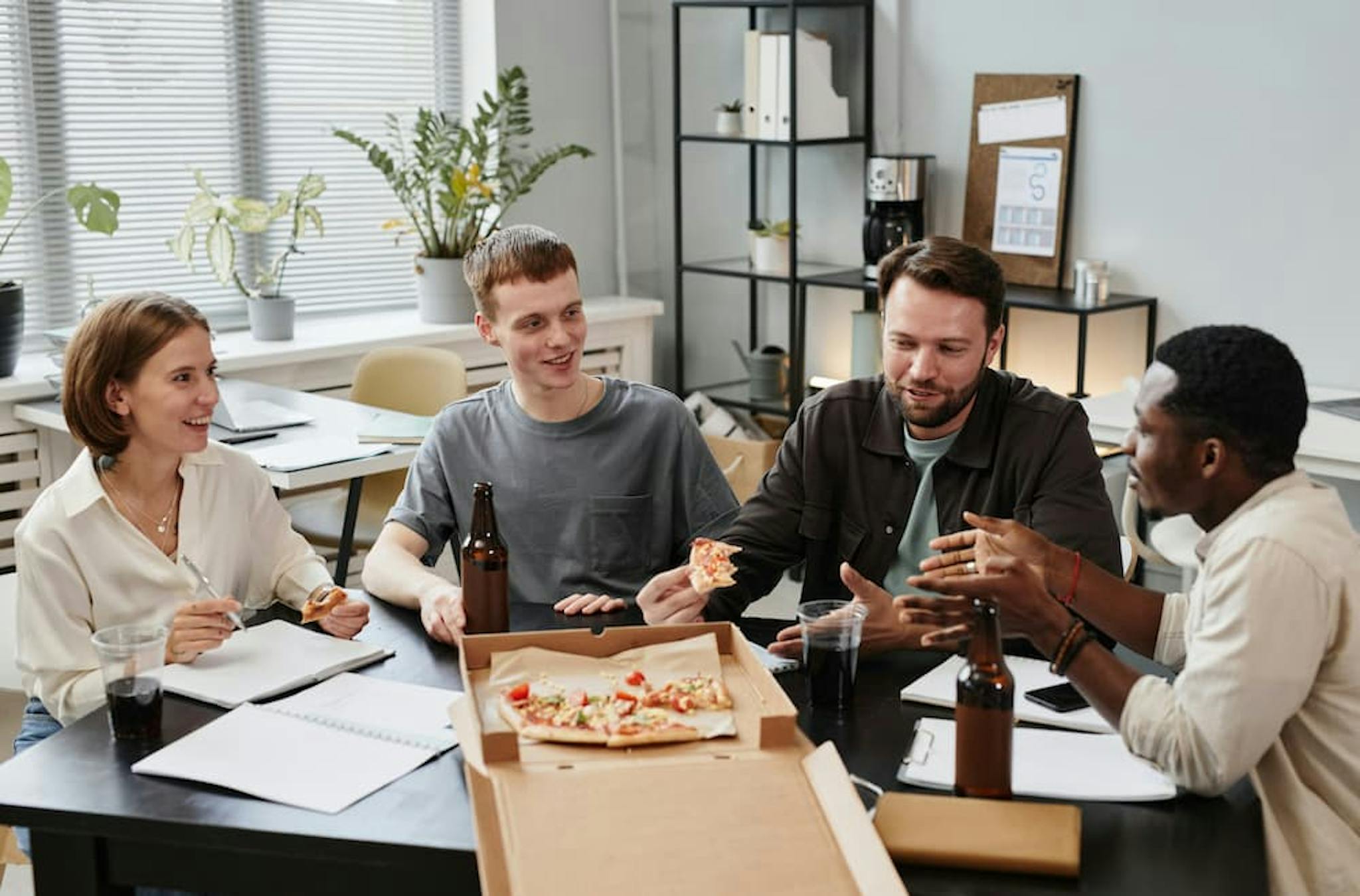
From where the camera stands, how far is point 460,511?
265 cm

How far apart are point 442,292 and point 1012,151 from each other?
1.89 m

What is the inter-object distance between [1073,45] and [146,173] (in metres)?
2.86

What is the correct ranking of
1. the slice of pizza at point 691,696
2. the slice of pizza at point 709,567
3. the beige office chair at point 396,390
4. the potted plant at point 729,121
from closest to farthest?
the slice of pizza at point 691,696
the slice of pizza at point 709,567
the beige office chair at point 396,390
the potted plant at point 729,121

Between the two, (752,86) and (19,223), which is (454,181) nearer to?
(752,86)

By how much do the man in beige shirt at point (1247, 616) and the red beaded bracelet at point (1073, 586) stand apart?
8.6 inches

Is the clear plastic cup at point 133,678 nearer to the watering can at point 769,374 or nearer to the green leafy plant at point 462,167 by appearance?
the green leafy plant at point 462,167

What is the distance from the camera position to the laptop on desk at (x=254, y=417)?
3895 mm

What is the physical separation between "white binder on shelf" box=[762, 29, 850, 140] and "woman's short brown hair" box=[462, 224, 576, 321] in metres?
2.53

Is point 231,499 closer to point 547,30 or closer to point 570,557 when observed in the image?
point 570,557

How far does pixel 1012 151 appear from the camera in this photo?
4793 millimetres

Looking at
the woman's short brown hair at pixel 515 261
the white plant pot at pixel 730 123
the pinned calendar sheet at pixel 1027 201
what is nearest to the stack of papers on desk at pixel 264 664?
the woman's short brown hair at pixel 515 261

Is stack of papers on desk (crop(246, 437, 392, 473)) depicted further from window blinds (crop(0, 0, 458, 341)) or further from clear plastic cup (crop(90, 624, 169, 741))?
clear plastic cup (crop(90, 624, 169, 741))

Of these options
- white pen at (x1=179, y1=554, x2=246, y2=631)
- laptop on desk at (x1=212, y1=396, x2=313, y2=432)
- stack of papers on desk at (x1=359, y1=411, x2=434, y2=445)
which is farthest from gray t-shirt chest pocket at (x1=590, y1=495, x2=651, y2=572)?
laptop on desk at (x1=212, y1=396, x2=313, y2=432)

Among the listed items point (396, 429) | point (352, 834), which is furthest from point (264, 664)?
point (396, 429)
